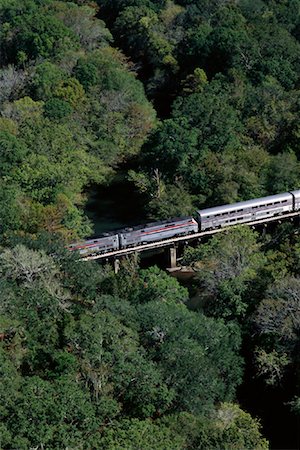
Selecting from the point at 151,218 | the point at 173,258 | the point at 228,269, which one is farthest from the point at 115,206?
the point at 228,269

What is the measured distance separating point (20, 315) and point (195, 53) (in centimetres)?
5912

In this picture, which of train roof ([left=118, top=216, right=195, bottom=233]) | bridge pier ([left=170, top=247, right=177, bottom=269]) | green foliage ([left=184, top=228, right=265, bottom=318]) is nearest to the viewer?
green foliage ([left=184, top=228, right=265, bottom=318])

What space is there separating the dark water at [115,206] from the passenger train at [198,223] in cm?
844

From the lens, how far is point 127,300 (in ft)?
154

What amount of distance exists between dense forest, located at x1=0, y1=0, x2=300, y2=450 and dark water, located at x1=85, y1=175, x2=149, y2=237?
1.55 metres

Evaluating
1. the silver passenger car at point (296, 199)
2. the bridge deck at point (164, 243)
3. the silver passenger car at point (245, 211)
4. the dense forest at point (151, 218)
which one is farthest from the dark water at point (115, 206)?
the silver passenger car at point (296, 199)

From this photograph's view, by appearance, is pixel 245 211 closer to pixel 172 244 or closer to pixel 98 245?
pixel 172 244

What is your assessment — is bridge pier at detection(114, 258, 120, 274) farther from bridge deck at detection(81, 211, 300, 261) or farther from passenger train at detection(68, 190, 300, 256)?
passenger train at detection(68, 190, 300, 256)

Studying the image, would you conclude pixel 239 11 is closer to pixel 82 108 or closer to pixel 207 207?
pixel 82 108

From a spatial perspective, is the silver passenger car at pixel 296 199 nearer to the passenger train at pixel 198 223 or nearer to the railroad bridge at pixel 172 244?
the passenger train at pixel 198 223

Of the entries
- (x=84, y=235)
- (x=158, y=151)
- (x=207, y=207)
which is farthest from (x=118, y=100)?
(x=84, y=235)

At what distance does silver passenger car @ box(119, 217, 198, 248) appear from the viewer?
189ft

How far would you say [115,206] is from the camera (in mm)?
71562

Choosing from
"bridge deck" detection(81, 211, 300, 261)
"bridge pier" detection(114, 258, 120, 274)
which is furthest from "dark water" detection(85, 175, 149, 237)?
"bridge deck" detection(81, 211, 300, 261)
